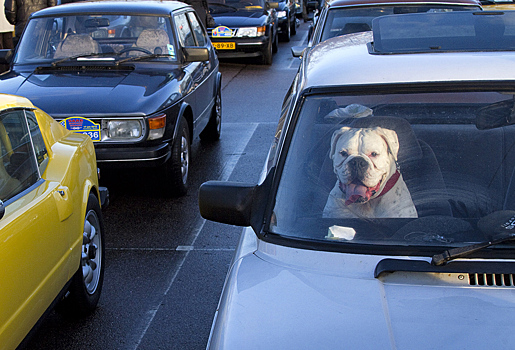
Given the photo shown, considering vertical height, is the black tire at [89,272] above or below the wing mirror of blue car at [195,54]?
below

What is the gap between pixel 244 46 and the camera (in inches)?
578

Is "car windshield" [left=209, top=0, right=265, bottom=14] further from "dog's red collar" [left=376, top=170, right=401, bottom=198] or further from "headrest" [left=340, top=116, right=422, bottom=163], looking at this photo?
"dog's red collar" [left=376, top=170, right=401, bottom=198]

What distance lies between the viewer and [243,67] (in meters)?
15.3

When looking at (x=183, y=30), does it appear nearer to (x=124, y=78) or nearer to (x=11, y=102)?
(x=124, y=78)

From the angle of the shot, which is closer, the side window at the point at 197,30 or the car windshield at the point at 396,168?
the car windshield at the point at 396,168

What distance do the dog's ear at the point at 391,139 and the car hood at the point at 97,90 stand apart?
10.8 feet

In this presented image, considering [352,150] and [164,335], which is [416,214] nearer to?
[352,150]

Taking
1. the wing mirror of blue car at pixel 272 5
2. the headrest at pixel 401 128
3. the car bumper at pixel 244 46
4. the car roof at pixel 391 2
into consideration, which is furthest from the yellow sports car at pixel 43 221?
the wing mirror of blue car at pixel 272 5

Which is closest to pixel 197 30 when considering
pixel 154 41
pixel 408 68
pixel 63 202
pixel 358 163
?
pixel 154 41

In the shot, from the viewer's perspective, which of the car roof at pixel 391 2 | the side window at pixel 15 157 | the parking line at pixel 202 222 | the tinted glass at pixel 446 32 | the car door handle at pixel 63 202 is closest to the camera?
the tinted glass at pixel 446 32

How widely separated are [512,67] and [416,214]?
770mm

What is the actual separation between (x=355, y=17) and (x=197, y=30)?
2026 millimetres

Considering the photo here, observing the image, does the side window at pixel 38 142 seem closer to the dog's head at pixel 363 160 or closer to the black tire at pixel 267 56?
the dog's head at pixel 363 160

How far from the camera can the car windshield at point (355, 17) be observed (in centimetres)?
719
